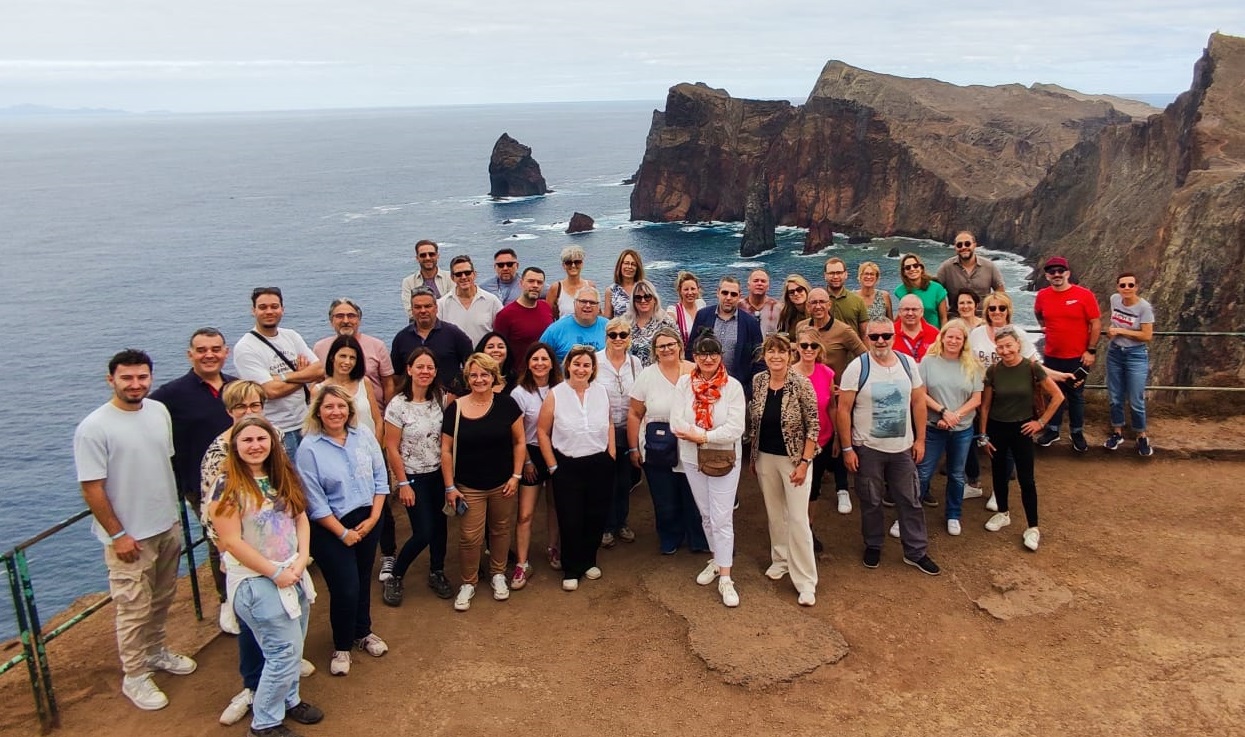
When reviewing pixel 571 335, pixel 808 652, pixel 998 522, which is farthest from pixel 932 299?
pixel 808 652

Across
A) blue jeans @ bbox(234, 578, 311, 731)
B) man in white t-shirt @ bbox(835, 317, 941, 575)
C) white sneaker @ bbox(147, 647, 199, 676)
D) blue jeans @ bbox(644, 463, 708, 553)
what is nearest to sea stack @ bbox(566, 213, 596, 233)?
blue jeans @ bbox(644, 463, 708, 553)

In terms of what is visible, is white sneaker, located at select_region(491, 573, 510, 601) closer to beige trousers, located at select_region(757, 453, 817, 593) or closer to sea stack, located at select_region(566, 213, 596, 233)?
beige trousers, located at select_region(757, 453, 817, 593)

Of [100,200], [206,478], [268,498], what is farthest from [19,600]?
[100,200]

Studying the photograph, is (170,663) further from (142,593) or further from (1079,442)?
(1079,442)

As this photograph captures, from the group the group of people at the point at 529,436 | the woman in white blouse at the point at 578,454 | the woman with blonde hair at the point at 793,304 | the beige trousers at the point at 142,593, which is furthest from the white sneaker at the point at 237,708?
the woman with blonde hair at the point at 793,304

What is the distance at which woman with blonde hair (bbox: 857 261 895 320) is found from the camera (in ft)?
26.7

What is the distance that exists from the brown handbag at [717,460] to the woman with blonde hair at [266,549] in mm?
2865

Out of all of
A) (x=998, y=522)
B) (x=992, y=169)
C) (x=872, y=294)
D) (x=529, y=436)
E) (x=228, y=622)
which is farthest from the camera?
(x=992, y=169)

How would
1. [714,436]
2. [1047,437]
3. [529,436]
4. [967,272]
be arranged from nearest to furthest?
[714,436], [529,436], [967,272], [1047,437]

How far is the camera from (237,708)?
5121 mm

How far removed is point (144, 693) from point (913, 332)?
258 inches

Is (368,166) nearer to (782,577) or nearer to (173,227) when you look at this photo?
(173,227)

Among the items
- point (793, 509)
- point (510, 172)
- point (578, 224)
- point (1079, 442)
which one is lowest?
point (578, 224)

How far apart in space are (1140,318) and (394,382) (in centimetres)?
737
